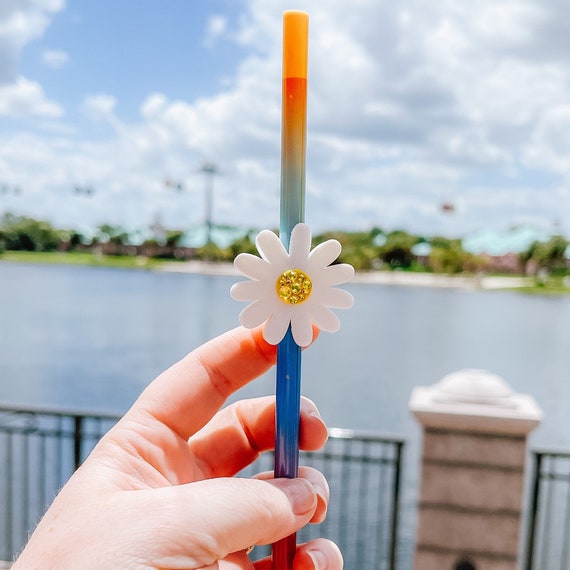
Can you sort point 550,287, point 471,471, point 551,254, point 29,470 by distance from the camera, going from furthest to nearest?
point 550,287 < point 551,254 < point 29,470 < point 471,471

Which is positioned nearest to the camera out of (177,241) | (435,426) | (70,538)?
(70,538)

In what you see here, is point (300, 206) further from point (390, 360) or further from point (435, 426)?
point (390, 360)

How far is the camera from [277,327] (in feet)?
2.53

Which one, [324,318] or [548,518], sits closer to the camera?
[324,318]

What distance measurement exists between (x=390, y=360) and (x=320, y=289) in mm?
28950

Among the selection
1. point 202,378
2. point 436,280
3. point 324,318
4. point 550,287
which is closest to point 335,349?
point 202,378

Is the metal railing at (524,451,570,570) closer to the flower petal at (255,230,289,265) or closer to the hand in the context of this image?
the hand

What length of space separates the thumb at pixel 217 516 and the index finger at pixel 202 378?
158 millimetres

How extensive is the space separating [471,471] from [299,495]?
2.61 meters

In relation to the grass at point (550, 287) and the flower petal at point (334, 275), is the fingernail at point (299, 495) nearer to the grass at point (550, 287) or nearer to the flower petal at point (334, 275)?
the flower petal at point (334, 275)

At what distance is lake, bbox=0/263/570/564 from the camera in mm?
20344

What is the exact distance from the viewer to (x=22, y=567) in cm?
72

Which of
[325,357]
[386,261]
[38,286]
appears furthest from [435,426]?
[38,286]

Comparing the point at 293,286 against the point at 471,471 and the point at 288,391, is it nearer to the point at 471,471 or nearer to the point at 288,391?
the point at 288,391
